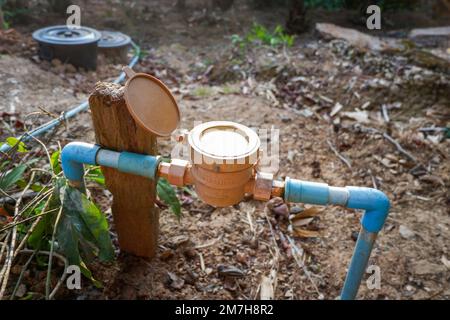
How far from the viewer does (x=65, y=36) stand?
4176 mm

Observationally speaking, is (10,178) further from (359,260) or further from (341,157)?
(341,157)

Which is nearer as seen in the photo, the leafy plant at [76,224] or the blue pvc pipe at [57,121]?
the leafy plant at [76,224]

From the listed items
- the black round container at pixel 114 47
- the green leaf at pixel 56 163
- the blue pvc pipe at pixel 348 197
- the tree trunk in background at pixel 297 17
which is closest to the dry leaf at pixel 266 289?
the blue pvc pipe at pixel 348 197

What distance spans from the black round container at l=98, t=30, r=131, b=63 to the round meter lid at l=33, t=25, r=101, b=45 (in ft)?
1.12

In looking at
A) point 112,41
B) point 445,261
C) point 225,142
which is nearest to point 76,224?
point 225,142

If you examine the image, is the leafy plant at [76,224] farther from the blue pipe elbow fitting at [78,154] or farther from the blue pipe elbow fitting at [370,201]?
the blue pipe elbow fitting at [370,201]

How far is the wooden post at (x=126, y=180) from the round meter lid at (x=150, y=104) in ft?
0.19

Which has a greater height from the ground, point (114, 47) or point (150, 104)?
point (150, 104)

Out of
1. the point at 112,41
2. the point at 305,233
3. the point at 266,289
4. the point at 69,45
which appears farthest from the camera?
the point at 112,41

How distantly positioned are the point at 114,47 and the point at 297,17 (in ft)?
9.24

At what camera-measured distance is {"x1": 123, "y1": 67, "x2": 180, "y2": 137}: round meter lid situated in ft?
4.65

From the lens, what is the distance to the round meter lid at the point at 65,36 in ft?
13.1

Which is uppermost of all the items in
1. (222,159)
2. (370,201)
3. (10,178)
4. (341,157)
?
(222,159)

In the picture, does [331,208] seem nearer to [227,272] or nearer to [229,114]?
[227,272]
